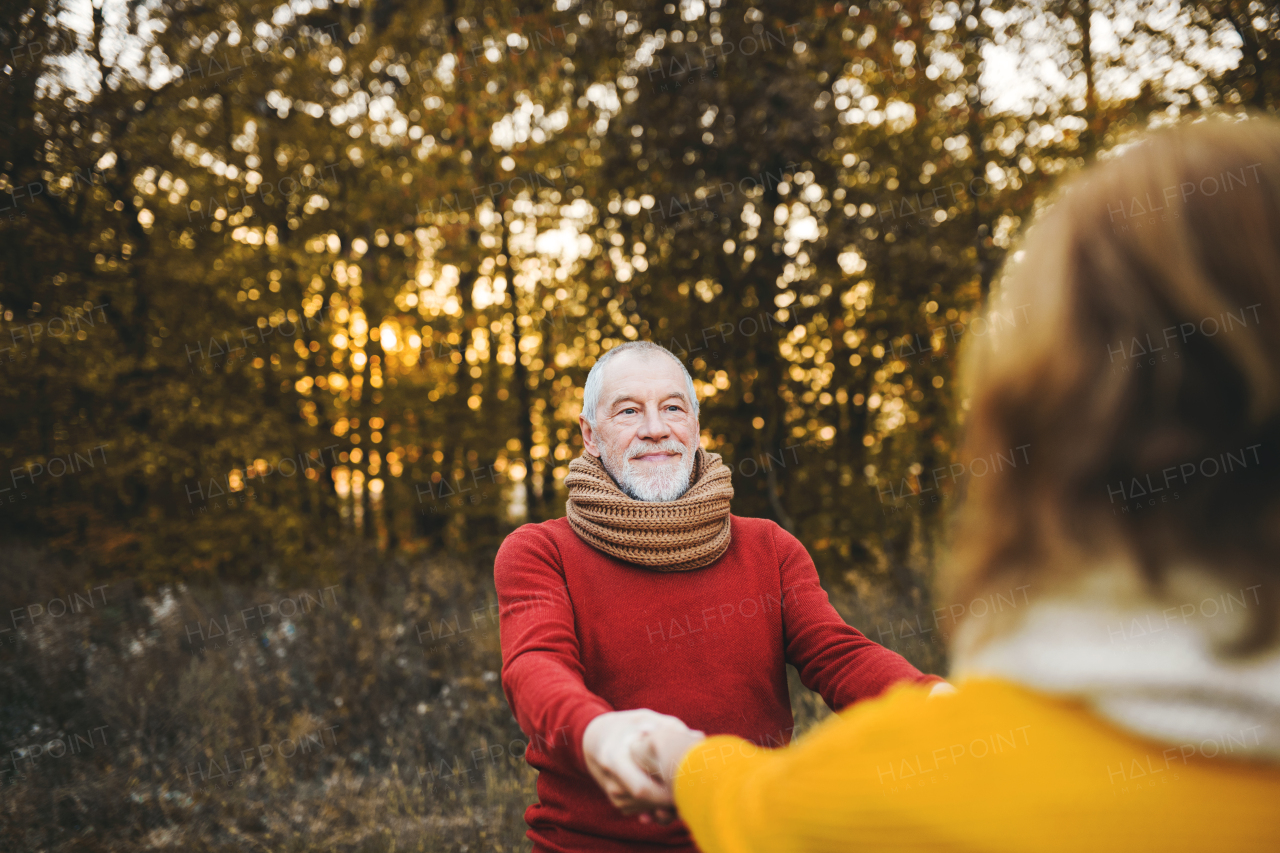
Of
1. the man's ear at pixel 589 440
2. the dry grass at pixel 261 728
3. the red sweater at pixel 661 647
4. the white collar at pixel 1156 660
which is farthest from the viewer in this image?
the dry grass at pixel 261 728

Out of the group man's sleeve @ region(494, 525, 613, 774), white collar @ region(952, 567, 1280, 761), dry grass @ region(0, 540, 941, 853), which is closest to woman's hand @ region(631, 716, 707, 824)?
man's sleeve @ region(494, 525, 613, 774)

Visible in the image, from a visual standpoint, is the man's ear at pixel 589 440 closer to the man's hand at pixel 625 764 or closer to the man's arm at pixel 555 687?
the man's arm at pixel 555 687

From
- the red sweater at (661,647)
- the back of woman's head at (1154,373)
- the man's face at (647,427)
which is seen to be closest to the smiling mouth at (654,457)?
the man's face at (647,427)

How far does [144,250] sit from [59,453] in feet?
8.79

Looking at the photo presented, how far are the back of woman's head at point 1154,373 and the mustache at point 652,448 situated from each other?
1.63 meters

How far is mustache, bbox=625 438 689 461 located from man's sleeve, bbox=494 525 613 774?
41 cm

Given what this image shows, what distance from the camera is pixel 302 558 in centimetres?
1026

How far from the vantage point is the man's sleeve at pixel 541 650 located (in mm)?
1518

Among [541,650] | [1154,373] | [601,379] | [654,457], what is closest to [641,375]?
[601,379]

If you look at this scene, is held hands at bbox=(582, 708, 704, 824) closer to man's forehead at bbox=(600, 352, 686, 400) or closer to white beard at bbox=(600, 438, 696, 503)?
white beard at bbox=(600, 438, 696, 503)

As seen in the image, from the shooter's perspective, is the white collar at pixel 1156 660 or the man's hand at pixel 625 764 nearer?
the white collar at pixel 1156 660

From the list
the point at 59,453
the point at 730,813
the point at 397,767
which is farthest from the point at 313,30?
the point at 730,813

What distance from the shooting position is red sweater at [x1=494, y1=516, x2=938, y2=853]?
6.10ft

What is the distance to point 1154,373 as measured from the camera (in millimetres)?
801
